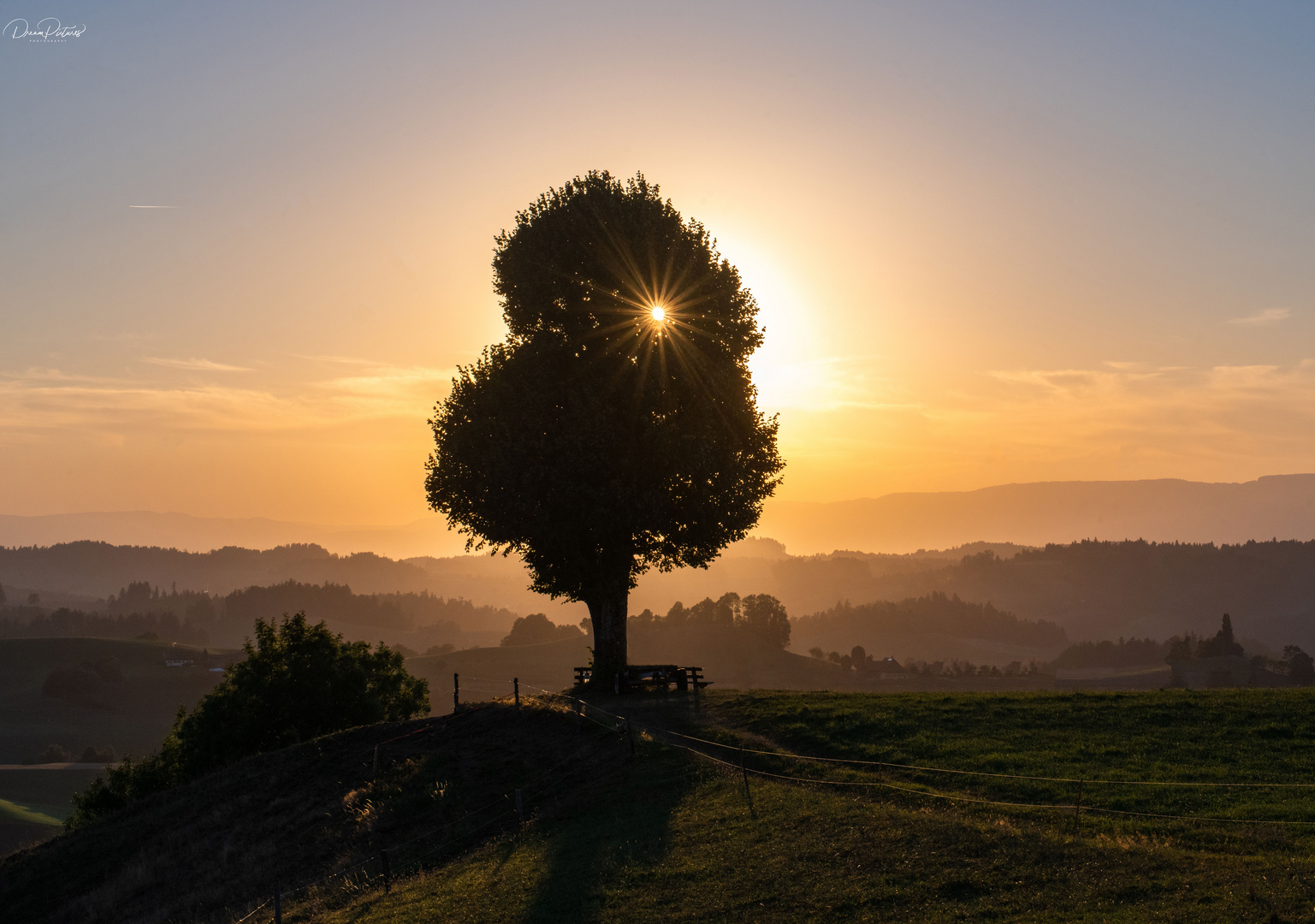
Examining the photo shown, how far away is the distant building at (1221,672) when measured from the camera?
411 ft

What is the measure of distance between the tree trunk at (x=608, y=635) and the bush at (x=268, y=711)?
14.9 metres

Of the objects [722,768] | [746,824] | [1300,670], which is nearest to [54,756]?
[722,768]

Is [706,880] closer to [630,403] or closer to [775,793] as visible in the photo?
[775,793]

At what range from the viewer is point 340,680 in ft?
188

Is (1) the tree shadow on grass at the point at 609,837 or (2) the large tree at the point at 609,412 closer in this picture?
(1) the tree shadow on grass at the point at 609,837

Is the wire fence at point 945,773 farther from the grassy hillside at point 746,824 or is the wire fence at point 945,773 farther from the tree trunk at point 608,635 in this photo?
the tree trunk at point 608,635

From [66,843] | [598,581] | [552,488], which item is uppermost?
[552,488]

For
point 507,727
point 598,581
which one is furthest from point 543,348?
point 507,727

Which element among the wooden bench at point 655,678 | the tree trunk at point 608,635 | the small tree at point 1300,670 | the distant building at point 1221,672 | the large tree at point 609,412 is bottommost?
the distant building at point 1221,672

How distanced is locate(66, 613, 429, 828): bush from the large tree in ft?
Answer: 56.3

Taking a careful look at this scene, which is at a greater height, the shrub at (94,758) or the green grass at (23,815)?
the green grass at (23,815)

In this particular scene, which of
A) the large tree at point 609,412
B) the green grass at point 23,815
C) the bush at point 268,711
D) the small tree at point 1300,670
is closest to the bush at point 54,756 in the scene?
the green grass at point 23,815

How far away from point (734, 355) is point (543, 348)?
9.79 metres

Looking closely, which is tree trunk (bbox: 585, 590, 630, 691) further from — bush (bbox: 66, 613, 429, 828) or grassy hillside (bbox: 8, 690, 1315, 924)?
bush (bbox: 66, 613, 429, 828)
